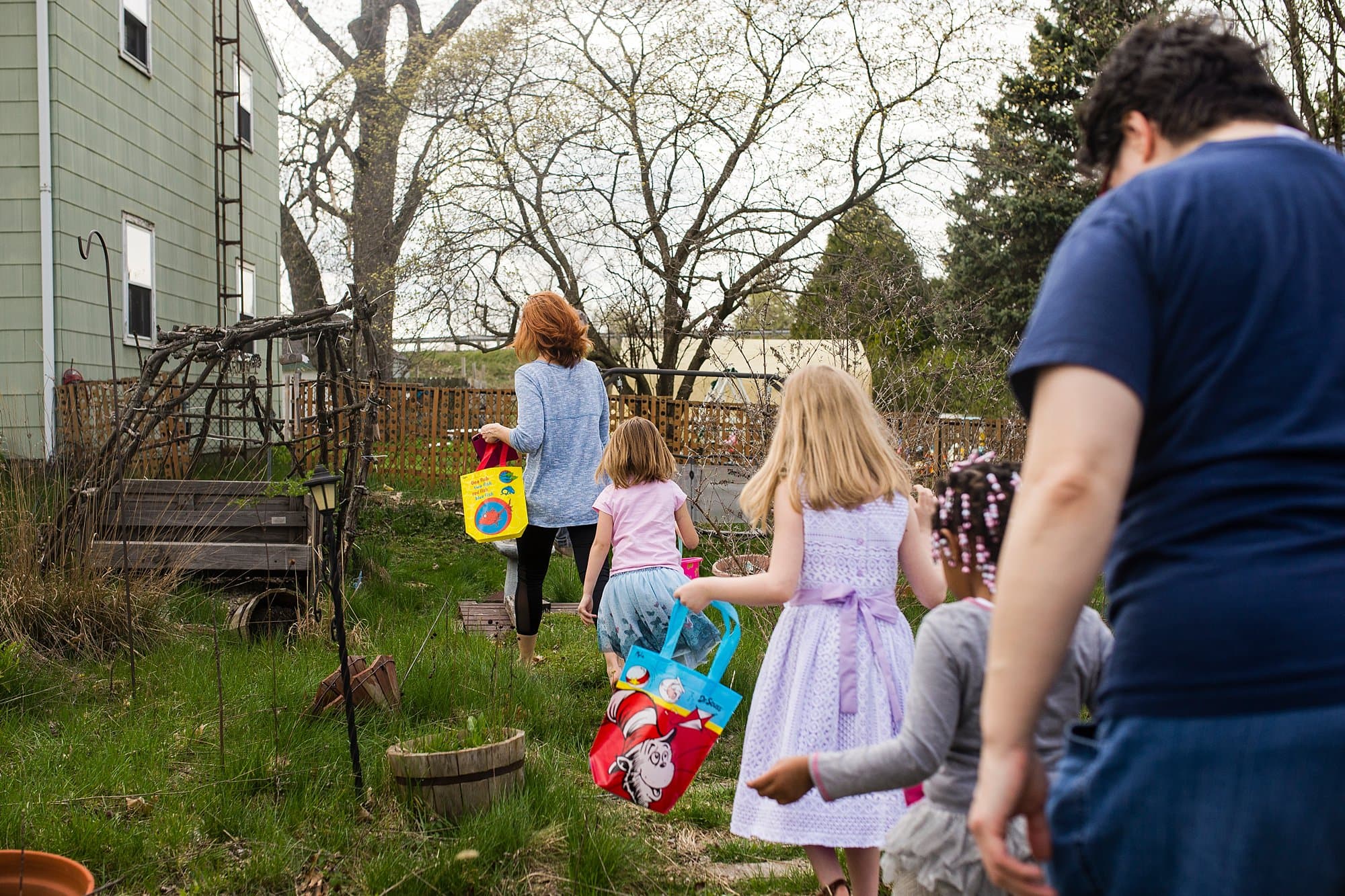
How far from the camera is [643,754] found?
3.16m

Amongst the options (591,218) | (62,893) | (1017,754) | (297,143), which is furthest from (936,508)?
(297,143)

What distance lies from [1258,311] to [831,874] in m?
2.20

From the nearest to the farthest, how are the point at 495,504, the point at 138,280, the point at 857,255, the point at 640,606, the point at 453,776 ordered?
1. the point at 453,776
2. the point at 640,606
3. the point at 495,504
4. the point at 138,280
5. the point at 857,255

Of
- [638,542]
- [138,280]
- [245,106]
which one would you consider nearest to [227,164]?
[245,106]

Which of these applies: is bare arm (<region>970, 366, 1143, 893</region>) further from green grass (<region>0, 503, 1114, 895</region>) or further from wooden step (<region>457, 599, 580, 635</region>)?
wooden step (<region>457, 599, 580, 635</region>)

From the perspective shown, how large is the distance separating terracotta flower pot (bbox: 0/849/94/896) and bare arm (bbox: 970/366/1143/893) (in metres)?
2.56

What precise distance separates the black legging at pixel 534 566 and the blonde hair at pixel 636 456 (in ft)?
1.53

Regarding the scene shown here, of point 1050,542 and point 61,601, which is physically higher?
point 1050,542

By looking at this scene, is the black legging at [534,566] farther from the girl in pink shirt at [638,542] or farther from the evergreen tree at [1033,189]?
the evergreen tree at [1033,189]

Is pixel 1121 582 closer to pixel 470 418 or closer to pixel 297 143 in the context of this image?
pixel 470 418

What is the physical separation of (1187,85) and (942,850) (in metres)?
1.37

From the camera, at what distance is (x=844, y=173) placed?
1528 centimetres

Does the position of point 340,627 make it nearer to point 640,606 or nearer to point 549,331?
point 640,606

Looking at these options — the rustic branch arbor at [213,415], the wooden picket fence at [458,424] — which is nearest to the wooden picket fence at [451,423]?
the wooden picket fence at [458,424]
